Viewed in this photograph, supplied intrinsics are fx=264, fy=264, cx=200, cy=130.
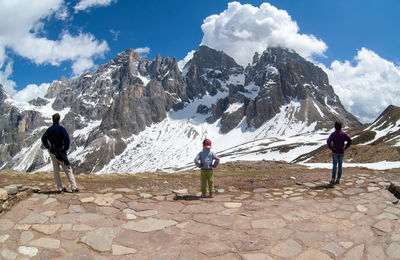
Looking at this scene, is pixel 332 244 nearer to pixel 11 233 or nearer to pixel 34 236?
pixel 34 236

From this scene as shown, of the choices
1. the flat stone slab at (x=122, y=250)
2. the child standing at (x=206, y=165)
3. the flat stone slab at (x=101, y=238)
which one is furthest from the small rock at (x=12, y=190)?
the child standing at (x=206, y=165)

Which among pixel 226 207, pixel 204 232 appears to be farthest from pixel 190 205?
pixel 204 232

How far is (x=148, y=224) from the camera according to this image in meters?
7.98

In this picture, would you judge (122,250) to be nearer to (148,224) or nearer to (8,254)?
(148,224)

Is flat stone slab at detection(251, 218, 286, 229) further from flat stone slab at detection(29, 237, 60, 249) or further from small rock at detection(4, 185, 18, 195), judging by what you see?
small rock at detection(4, 185, 18, 195)

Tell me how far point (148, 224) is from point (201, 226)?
161 centimetres

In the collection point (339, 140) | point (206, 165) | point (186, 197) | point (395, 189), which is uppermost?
point (339, 140)

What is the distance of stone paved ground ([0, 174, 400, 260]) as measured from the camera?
6309 millimetres

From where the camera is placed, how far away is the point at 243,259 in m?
Result: 5.99

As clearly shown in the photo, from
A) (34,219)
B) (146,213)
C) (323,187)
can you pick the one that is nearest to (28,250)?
(34,219)

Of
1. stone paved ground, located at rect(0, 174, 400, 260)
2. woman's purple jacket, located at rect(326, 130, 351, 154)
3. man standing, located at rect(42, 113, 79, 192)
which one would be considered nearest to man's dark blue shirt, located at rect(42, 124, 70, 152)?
man standing, located at rect(42, 113, 79, 192)

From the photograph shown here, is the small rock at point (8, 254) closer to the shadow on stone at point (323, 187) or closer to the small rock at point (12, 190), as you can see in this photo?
the small rock at point (12, 190)

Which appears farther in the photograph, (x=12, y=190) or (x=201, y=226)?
(x=12, y=190)

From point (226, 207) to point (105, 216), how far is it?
13.4 feet
